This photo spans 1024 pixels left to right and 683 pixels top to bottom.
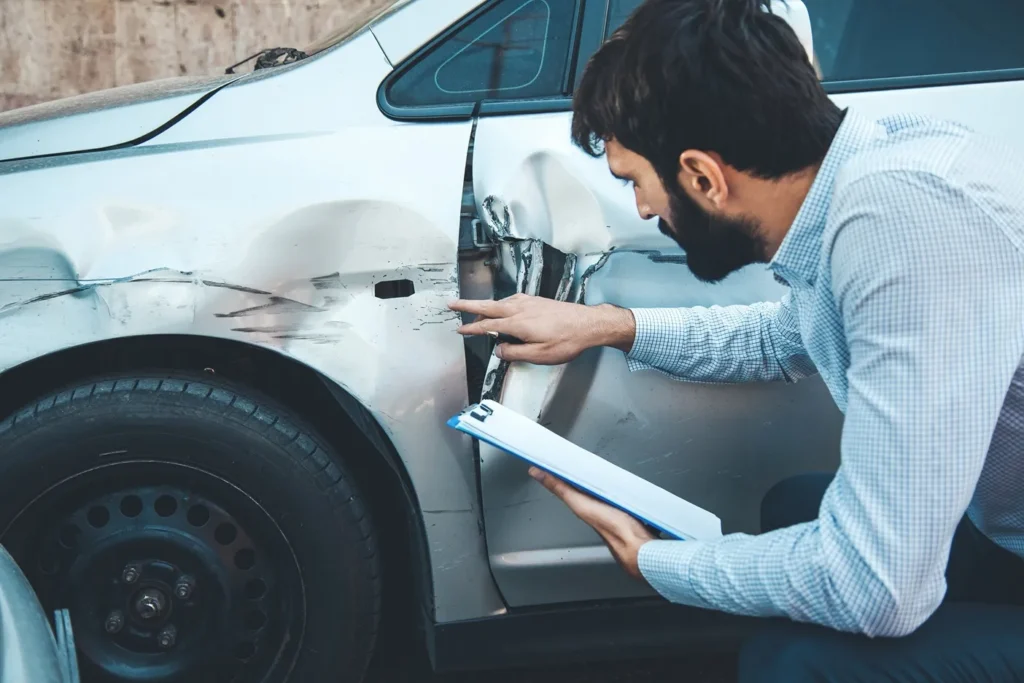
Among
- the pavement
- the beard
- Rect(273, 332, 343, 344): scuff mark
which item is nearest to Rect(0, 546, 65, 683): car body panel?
Rect(273, 332, 343, 344): scuff mark

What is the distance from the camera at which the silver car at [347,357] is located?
1766mm

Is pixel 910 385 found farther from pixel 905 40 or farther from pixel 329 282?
pixel 905 40

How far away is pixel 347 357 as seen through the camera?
178cm

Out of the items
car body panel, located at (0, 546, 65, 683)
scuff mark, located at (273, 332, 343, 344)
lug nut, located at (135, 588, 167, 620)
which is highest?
scuff mark, located at (273, 332, 343, 344)

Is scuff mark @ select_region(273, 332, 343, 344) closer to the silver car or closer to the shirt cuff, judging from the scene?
the silver car

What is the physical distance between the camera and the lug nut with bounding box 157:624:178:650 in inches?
75.0

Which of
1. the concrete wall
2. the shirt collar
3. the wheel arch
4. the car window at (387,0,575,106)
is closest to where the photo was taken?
the shirt collar

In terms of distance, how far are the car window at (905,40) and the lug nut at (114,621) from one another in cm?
170

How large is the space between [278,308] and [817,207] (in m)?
0.90

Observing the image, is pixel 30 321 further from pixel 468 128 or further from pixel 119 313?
pixel 468 128

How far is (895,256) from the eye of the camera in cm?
123

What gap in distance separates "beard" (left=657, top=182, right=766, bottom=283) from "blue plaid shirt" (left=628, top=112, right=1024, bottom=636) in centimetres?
17

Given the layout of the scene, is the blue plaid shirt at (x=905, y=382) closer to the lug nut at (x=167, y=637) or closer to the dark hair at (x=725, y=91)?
the dark hair at (x=725, y=91)

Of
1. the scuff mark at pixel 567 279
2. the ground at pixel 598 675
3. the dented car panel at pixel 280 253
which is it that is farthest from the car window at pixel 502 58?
the ground at pixel 598 675
